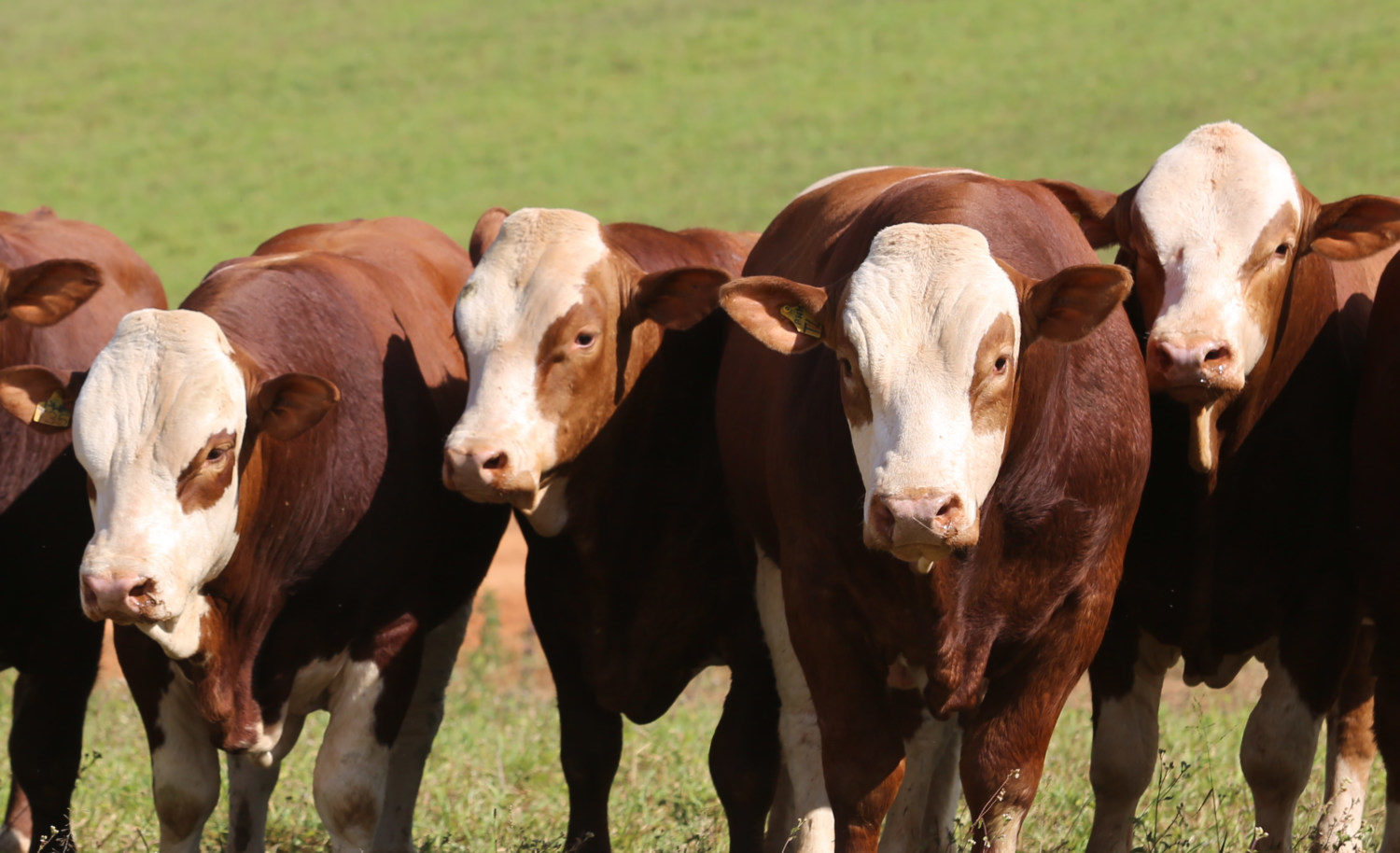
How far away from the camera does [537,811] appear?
661 cm

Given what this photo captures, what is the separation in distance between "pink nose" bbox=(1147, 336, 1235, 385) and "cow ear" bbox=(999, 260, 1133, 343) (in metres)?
0.49

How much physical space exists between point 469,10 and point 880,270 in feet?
118

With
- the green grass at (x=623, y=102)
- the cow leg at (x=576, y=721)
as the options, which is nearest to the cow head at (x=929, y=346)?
the cow leg at (x=576, y=721)

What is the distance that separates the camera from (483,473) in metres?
4.75

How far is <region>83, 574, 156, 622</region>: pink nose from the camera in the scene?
4.27 m

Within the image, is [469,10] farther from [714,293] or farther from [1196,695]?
[714,293]

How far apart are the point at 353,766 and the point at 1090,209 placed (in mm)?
2754

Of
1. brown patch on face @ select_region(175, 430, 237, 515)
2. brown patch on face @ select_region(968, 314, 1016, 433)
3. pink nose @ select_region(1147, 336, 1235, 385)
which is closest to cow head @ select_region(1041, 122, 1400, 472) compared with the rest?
pink nose @ select_region(1147, 336, 1235, 385)

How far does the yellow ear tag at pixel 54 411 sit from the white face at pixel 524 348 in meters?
1.04

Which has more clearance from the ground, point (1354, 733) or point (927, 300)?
point (927, 300)

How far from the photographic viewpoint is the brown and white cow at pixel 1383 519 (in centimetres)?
467

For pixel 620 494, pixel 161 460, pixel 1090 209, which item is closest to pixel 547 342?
pixel 620 494

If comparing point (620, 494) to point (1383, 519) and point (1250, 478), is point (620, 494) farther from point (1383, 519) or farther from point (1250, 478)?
point (1383, 519)

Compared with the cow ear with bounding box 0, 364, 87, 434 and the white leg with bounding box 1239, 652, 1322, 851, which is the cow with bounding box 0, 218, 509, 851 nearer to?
the cow ear with bounding box 0, 364, 87, 434
